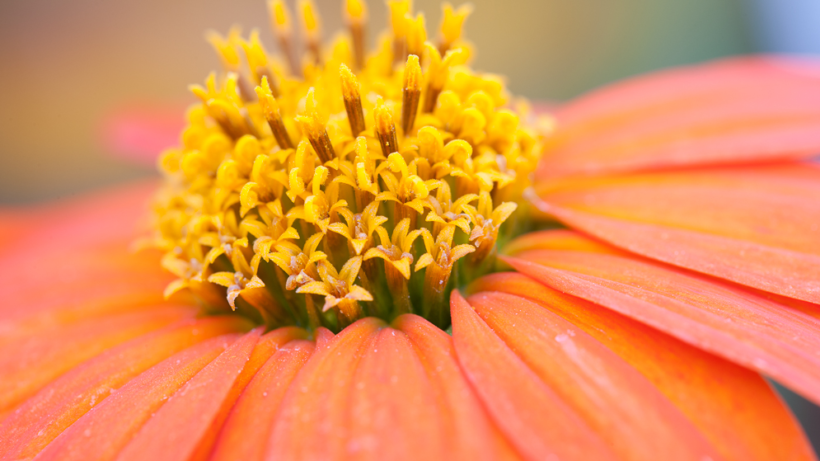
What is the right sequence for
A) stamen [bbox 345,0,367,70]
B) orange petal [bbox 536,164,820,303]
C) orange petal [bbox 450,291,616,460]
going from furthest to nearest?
stamen [bbox 345,0,367,70] → orange petal [bbox 536,164,820,303] → orange petal [bbox 450,291,616,460]

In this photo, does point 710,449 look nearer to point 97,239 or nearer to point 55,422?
point 55,422

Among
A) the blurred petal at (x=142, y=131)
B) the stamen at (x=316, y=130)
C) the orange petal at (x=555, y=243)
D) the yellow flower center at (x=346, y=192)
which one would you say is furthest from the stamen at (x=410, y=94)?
→ the blurred petal at (x=142, y=131)

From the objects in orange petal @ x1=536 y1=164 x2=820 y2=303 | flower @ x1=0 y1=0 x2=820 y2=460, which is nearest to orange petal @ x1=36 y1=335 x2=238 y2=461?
flower @ x1=0 y1=0 x2=820 y2=460

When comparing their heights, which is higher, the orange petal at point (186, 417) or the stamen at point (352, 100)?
the stamen at point (352, 100)

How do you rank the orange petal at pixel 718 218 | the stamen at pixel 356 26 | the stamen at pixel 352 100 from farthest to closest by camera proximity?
the stamen at pixel 356 26
the stamen at pixel 352 100
the orange petal at pixel 718 218

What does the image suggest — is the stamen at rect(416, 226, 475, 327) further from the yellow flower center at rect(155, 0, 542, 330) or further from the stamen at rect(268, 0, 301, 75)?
the stamen at rect(268, 0, 301, 75)

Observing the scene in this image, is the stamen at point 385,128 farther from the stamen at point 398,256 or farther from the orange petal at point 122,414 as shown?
the orange petal at point 122,414

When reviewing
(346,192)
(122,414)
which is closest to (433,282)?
(346,192)

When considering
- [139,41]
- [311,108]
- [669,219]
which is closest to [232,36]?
[311,108]
